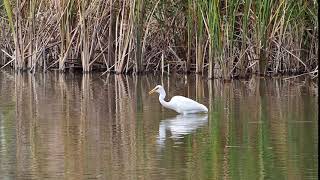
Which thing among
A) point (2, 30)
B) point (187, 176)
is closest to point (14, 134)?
point (187, 176)

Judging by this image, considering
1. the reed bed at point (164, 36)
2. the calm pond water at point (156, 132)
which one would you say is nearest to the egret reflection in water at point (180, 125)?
the calm pond water at point (156, 132)

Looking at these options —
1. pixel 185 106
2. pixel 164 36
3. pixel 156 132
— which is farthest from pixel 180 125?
pixel 164 36

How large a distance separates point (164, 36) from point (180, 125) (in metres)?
7.88

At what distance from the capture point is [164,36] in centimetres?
1947

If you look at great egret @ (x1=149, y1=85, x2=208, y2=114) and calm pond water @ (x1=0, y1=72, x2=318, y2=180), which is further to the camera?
great egret @ (x1=149, y1=85, x2=208, y2=114)

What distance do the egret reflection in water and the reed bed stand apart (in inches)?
183

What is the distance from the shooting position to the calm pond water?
8.33 meters

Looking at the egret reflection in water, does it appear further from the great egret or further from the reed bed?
the reed bed

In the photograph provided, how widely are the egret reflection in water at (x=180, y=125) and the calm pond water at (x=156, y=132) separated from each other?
0.5 inches

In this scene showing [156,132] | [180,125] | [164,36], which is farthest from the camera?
[164,36]

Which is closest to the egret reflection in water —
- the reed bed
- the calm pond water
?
the calm pond water

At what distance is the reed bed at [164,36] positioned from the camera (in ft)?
57.5

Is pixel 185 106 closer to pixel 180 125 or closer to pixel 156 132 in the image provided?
pixel 180 125

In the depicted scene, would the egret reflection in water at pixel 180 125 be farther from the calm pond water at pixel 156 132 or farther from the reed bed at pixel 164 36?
the reed bed at pixel 164 36
